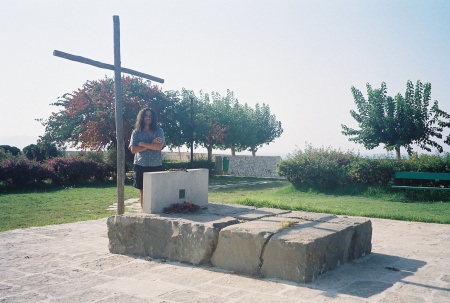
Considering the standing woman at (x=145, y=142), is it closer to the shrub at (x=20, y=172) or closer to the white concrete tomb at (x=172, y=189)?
the white concrete tomb at (x=172, y=189)

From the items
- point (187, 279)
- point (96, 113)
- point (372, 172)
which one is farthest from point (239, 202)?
point (96, 113)

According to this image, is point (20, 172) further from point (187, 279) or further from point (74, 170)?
point (187, 279)

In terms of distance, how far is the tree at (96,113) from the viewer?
828 inches

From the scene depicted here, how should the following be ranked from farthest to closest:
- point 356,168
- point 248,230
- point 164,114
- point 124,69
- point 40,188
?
1. point 164,114
2. point 40,188
3. point 356,168
4. point 124,69
5. point 248,230

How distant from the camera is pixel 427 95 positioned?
22.9 metres

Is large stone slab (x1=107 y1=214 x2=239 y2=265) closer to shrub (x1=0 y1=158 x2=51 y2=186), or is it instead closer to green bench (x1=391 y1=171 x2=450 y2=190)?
green bench (x1=391 y1=171 x2=450 y2=190)

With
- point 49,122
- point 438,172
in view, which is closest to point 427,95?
point 438,172

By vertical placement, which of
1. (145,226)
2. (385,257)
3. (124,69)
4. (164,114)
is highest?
(164,114)

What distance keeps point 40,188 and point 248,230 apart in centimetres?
1366

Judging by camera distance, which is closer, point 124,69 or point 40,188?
point 124,69

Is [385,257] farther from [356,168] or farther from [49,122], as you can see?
[49,122]

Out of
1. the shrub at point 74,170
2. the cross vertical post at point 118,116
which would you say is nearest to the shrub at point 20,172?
the shrub at point 74,170

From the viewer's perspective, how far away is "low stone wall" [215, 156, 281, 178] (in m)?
27.8

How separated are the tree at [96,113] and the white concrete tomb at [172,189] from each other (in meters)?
15.3
